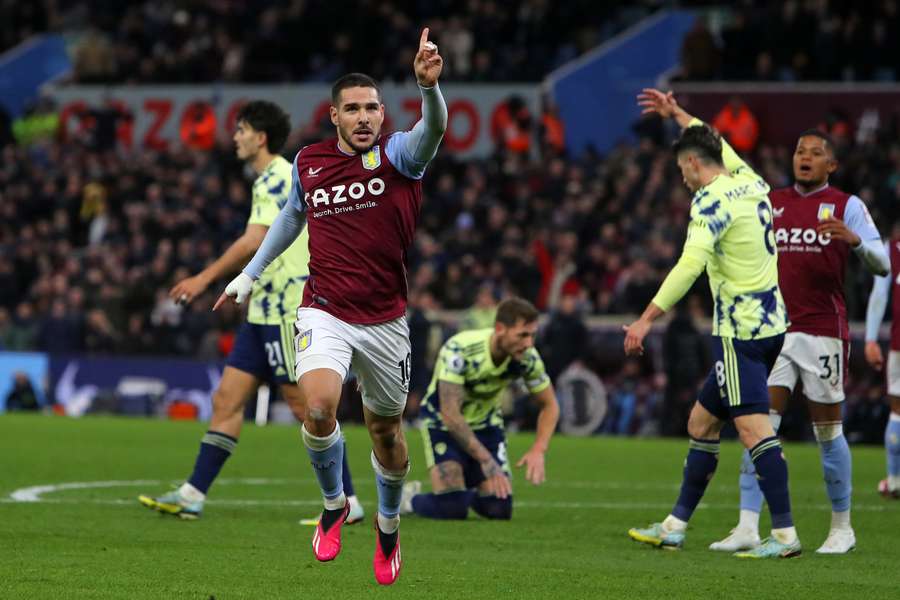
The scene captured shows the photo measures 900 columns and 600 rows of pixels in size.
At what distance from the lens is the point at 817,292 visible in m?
10.2

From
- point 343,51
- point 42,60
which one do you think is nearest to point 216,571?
point 343,51

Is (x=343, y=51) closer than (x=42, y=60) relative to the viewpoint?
Yes

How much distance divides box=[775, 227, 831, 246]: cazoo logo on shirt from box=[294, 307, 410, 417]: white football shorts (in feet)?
10.3

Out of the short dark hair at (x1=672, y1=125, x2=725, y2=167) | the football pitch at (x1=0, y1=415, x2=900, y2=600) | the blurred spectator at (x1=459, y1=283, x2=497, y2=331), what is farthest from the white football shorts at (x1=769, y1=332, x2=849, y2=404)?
the blurred spectator at (x1=459, y1=283, x2=497, y2=331)

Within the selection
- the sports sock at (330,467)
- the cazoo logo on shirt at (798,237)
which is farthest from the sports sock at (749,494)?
the sports sock at (330,467)

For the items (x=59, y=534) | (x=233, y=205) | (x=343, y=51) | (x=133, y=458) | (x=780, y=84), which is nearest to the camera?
(x=59, y=534)

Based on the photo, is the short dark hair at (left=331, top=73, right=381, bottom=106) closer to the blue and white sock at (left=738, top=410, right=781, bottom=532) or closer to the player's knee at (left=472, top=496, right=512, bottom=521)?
the blue and white sock at (left=738, top=410, right=781, bottom=532)

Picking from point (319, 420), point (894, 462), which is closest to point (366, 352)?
point (319, 420)

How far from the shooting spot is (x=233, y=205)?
29.1m

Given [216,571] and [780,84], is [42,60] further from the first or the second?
[216,571]

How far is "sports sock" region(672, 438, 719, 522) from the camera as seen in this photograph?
9.56m

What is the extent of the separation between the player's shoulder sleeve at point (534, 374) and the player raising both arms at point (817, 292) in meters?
1.77

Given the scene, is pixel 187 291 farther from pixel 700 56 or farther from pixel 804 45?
pixel 804 45

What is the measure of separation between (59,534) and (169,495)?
1.35 meters
